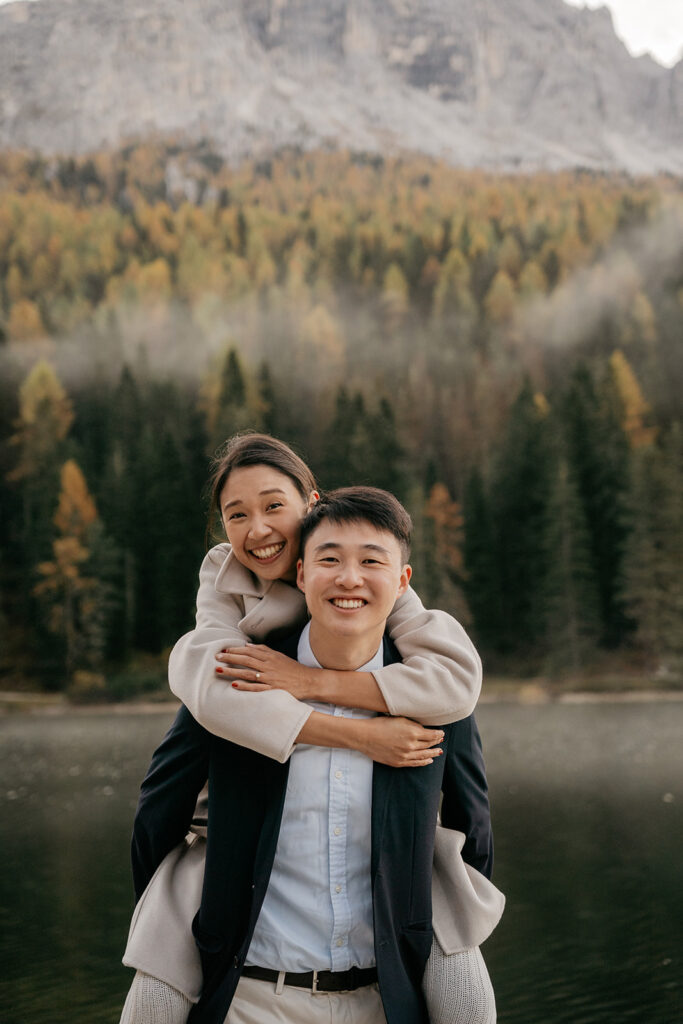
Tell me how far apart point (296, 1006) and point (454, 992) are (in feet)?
0.87

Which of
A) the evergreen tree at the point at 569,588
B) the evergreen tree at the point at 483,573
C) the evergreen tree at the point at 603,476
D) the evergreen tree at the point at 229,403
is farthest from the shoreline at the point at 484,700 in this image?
the evergreen tree at the point at 229,403

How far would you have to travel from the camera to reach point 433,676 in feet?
5.33

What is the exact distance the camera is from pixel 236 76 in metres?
36.0

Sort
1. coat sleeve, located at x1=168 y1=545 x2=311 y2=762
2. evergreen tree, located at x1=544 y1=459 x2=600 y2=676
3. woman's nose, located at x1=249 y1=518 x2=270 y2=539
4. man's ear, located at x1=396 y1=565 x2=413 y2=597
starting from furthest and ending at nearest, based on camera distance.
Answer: evergreen tree, located at x1=544 y1=459 x2=600 y2=676, woman's nose, located at x1=249 y1=518 x2=270 y2=539, man's ear, located at x1=396 y1=565 x2=413 y2=597, coat sleeve, located at x1=168 y1=545 x2=311 y2=762

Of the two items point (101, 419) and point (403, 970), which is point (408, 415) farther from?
point (403, 970)

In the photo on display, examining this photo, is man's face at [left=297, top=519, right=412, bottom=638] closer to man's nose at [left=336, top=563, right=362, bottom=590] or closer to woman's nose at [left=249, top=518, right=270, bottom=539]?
man's nose at [left=336, top=563, right=362, bottom=590]

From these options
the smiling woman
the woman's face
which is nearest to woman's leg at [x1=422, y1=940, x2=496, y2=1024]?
the smiling woman

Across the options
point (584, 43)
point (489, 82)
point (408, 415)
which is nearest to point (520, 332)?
point (408, 415)

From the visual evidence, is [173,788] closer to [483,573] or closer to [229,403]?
[483,573]

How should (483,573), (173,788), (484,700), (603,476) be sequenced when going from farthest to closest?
1. (603,476)
2. (483,573)
3. (484,700)
4. (173,788)

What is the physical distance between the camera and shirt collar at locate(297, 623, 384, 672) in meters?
1.73

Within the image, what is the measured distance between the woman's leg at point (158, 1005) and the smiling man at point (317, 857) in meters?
0.02

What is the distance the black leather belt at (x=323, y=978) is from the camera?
155 cm

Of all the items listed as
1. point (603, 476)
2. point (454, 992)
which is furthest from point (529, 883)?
point (603, 476)
